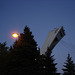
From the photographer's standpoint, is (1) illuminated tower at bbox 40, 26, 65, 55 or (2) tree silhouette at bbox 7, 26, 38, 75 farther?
(1) illuminated tower at bbox 40, 26, 65, 55

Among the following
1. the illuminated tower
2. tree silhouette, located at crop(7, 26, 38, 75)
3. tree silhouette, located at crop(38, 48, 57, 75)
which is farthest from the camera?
the illuminated tower

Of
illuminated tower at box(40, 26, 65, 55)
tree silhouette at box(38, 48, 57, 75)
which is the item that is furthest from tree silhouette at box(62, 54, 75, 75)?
tree silhouette at box(38, 48, 57, 75)

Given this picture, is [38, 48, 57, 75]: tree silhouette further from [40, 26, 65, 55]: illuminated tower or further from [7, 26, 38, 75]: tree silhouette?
[40, 26, 65, 55]: illuminated tower

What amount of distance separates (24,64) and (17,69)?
0.95 metres

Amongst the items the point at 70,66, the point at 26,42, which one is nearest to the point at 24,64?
the point at 26,42

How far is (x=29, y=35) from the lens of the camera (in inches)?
524

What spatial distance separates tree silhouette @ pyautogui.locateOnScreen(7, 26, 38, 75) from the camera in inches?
409

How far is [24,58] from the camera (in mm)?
11297

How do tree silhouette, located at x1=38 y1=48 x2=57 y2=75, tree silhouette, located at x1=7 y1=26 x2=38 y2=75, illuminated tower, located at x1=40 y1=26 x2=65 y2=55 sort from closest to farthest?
tree silhouette, located at x1=7 y1=26 x2=38 y2=75 → tree silhouette, located at x1=38 y1=48 x2=57 y2=75 → illuminated tower, located at x1=40 y1=26 x2=65 y2=55

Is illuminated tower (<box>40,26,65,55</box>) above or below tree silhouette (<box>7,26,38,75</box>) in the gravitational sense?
above

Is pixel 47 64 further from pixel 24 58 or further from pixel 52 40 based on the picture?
pixel 52 40

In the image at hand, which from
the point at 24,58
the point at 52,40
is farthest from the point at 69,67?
the point at 24,58

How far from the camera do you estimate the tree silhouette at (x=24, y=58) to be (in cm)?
1039

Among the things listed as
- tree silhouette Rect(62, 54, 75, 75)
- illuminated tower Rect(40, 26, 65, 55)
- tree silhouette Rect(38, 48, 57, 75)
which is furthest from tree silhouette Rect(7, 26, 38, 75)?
tree silhouette Rect(62, 54, 75, 75)
